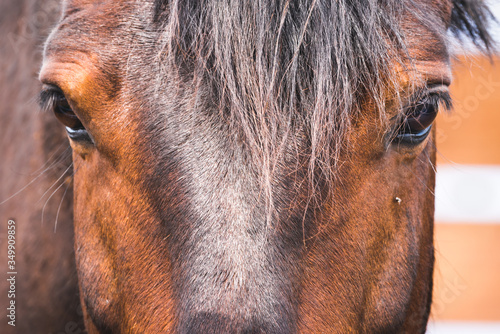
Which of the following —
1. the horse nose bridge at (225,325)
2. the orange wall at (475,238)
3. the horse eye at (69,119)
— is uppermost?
the horse eye at (69,119)

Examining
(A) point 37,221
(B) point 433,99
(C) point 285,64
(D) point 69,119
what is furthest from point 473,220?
(D) point 69,119

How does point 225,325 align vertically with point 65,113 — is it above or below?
below

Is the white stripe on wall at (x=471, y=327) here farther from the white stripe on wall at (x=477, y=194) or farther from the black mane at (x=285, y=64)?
the black mane at (x=285, y=64)

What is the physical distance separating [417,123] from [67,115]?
0.93 m

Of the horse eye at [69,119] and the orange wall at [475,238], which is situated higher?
the horse eye at [69,119]

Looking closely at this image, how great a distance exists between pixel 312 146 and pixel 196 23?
401mm

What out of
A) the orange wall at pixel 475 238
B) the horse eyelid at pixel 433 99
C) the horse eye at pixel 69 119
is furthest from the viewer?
the orange wall at pixel 475 238

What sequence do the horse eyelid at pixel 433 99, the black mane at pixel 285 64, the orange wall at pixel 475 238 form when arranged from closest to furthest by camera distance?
the black mane at pixel 285 64, the horse eyelid at pixel 433 99, the orange wall at pixel 475 238

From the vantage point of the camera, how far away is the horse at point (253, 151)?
3.59 ft

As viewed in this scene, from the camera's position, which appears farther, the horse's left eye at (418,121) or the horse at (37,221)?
the horse at (37,221)

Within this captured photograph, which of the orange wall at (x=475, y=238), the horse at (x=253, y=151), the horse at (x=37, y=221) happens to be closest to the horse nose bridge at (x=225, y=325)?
the horse at (x=253, y=151)

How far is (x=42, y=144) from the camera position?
2.12 m

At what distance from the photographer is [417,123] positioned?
4.36 ft

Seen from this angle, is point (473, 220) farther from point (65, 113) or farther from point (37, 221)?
point (65, 113)
